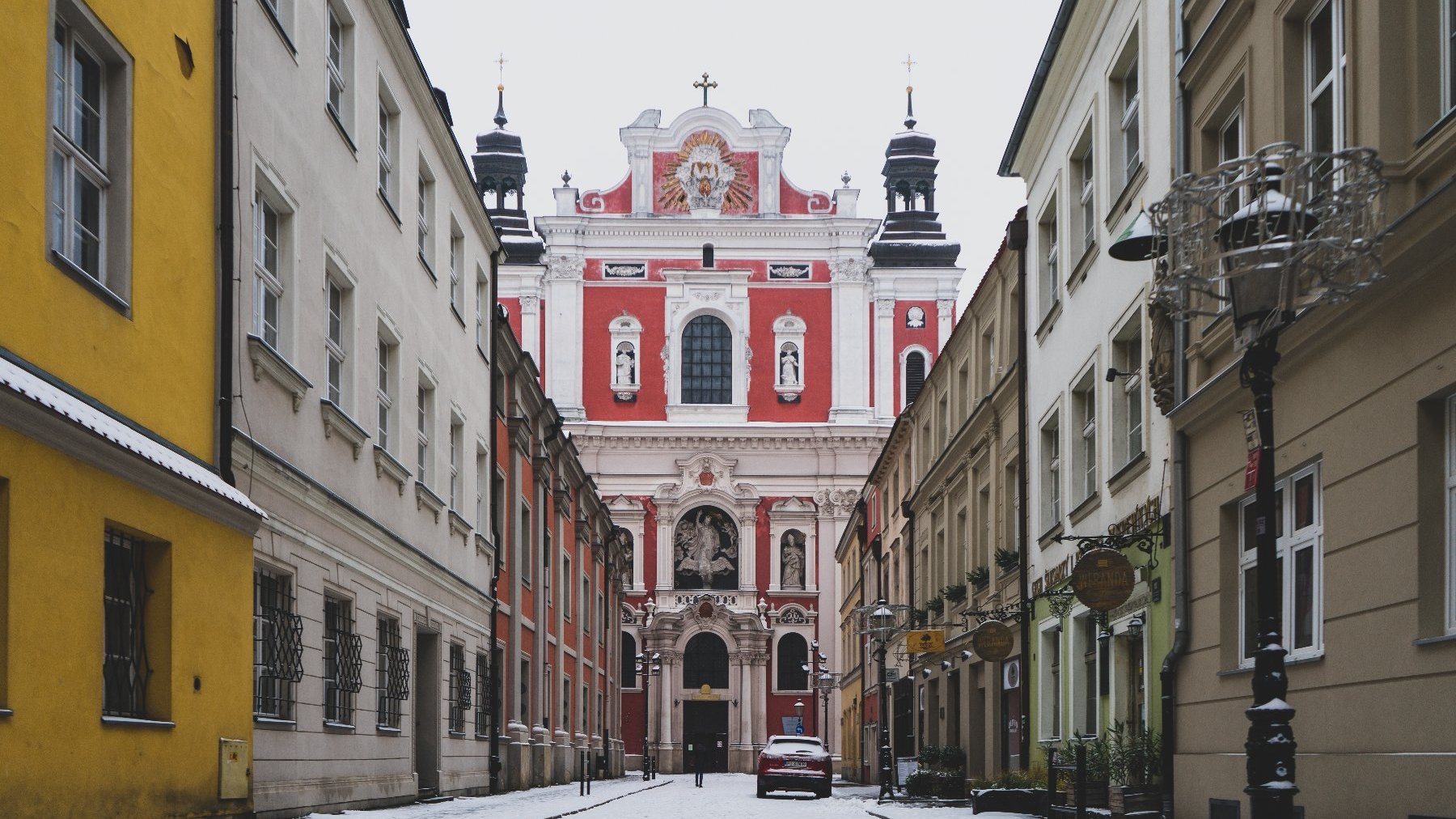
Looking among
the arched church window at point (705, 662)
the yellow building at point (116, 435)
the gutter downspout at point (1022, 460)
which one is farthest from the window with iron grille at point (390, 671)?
the arched church window at point (705, 662)

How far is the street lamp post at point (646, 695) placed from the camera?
51875 millimetres

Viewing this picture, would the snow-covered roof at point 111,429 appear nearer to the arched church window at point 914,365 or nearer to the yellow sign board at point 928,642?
the yellow sign board at point 928,642

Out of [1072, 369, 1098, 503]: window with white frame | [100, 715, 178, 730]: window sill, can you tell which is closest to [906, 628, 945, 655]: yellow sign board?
[1072, 369, 1098, 503]: window with white frame

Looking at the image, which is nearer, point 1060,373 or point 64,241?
point 64,241

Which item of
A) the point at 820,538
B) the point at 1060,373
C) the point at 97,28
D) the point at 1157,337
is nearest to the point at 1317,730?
the point at 1157,337

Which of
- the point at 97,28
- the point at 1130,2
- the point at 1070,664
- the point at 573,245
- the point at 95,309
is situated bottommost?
the point at 1070,664

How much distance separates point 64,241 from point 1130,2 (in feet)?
37.6

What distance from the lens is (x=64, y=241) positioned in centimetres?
1083

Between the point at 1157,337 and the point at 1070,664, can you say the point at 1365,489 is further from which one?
the point at 1070,664

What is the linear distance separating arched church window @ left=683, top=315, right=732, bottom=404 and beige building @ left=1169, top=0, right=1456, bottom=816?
2331 inches

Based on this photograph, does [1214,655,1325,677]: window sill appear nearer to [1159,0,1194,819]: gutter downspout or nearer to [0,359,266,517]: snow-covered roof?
[1159,0,1194,819]: gutter downspout

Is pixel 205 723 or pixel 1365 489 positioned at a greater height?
pixel 1365 489

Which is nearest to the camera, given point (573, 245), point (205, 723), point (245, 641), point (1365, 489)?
point (1365, 489)

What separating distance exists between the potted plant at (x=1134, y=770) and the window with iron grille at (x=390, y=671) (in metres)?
8.80
